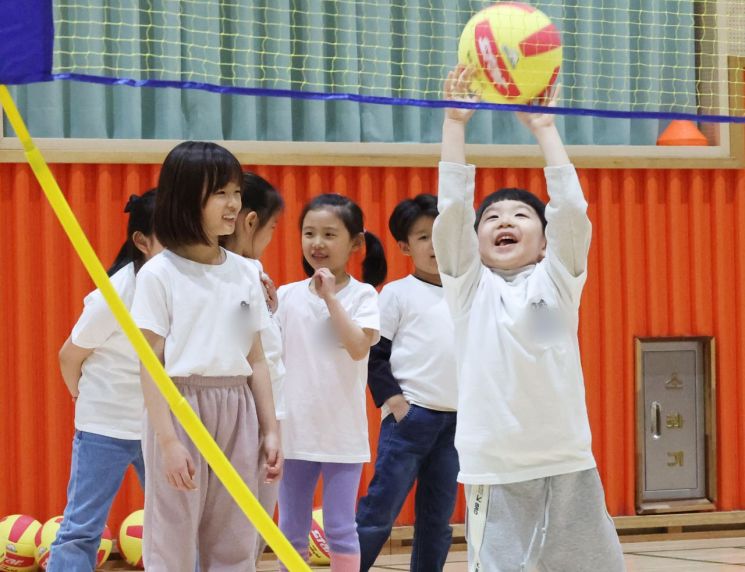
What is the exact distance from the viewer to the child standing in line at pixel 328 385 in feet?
11.7

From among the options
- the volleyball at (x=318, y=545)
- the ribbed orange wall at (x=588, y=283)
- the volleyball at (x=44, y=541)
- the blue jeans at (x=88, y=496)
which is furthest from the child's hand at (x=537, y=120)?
the volleyball at (x=44, y=541)

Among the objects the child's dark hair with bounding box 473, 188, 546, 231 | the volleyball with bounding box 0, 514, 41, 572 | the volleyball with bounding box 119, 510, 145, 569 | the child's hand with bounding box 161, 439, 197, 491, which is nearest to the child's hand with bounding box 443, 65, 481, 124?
the child's dark hair with bounding box 473, 188, 546, 231

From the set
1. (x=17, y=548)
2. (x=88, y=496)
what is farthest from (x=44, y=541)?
(x=88, y=496)

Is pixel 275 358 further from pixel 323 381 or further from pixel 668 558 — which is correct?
pixel 668 558

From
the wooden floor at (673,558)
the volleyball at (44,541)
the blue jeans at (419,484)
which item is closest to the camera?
the blue jeans at (419,484)

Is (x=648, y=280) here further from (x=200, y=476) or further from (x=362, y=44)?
(x=200, y=476)

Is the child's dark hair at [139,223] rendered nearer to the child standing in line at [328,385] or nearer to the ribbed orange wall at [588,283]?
the child standing in line at [328,385]

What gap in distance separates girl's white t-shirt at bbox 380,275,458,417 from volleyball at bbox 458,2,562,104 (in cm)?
109

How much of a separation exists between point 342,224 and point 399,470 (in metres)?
0.83

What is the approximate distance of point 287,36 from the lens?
15.9 ft

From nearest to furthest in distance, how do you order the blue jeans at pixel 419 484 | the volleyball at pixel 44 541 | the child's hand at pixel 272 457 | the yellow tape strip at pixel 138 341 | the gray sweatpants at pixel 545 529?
the yellow tape strip at pixel 138 341
the gray sweatpants at pixel 545 529
the child's hand at pixel 272 457
the blue jeans at pixel 419 484
the volleyball at pixel 44 541

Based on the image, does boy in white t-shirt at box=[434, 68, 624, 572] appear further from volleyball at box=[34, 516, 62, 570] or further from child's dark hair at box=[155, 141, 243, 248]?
volleyball at box=[34, 516, 62, 570]

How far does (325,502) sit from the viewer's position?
361 cm

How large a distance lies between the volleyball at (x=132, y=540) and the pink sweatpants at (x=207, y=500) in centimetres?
186
